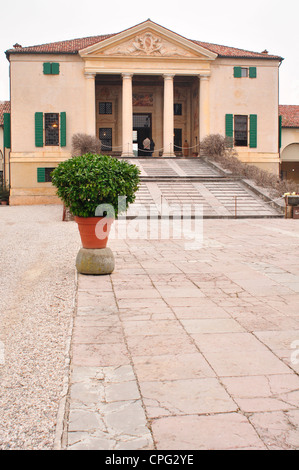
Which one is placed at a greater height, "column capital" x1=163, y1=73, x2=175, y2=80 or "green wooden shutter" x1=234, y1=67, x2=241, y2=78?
"green wooden shutter" x1=234, y1=67, x2=241, y2=78

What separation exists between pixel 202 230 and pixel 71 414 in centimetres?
1076

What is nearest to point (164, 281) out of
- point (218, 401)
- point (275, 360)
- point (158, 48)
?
point (275, 360)

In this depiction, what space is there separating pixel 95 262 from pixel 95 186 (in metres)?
1.06

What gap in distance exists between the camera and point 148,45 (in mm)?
28203

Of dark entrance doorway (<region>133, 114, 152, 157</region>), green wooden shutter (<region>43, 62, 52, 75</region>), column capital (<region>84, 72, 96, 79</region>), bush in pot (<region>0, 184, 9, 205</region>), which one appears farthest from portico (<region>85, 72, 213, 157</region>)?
bush in pot (<region>0, 184, 9, 205</region>)

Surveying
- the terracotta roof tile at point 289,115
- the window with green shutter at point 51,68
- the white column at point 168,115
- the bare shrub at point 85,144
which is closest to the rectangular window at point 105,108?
the window with green shutter at point 51,68

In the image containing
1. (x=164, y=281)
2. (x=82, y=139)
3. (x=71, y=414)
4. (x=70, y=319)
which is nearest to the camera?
(x=71, y=414)

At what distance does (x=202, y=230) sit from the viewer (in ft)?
43.7

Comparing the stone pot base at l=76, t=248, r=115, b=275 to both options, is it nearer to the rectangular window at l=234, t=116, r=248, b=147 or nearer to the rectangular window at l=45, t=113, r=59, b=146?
the rectangular window at l=45, t=113, r=59, b=146

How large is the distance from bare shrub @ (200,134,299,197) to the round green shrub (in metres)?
13.9

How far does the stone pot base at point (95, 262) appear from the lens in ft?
22.7

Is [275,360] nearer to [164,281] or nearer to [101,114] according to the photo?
[164,281]

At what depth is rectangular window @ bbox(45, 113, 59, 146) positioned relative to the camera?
92.7ft

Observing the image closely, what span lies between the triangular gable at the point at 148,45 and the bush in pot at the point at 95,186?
74.1ft
